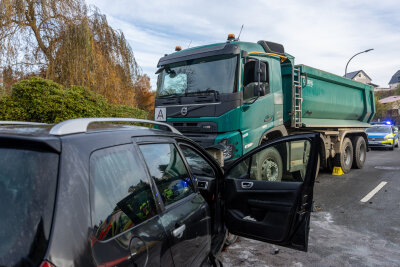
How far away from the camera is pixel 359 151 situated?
390 inches

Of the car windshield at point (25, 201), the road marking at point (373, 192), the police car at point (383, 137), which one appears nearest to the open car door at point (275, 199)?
the car windshield at point (25, 201)

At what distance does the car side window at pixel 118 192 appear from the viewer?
55.6 inches

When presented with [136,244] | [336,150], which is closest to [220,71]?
[136,244]

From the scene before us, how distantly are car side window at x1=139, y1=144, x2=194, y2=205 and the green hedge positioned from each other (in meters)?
7.38

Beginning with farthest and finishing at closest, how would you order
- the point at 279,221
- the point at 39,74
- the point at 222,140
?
the point at 39,74 < the point at 222,140 < the point at 279,221

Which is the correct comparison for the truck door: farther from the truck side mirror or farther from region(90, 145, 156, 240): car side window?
region(90, 145, 156, 240): car side window

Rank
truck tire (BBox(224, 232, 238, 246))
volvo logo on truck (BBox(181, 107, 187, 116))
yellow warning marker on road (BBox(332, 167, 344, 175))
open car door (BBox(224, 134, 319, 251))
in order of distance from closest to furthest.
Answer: open car door (BBox(224, 134, 319, 251))
truck tire (BBox(224, 232, 238, 246))
volvo logo on truck (BBox(181, 107, 187, 116))
yellow warning marker on road (BBox(332, 167, 344, 175))

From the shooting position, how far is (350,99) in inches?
373

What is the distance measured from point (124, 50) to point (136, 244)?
1135cm

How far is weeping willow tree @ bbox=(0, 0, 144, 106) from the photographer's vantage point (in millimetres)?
9461

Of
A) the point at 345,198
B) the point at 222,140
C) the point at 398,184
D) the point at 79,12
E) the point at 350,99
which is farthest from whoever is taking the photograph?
the point at 79,12

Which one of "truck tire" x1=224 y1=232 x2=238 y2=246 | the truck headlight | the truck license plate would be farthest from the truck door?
"truck tire" x1=224 y1=232 x2=238 y2=246

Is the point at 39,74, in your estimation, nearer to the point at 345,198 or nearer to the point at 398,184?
the point at 345,198

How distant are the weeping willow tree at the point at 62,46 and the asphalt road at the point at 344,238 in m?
→ 8.51
